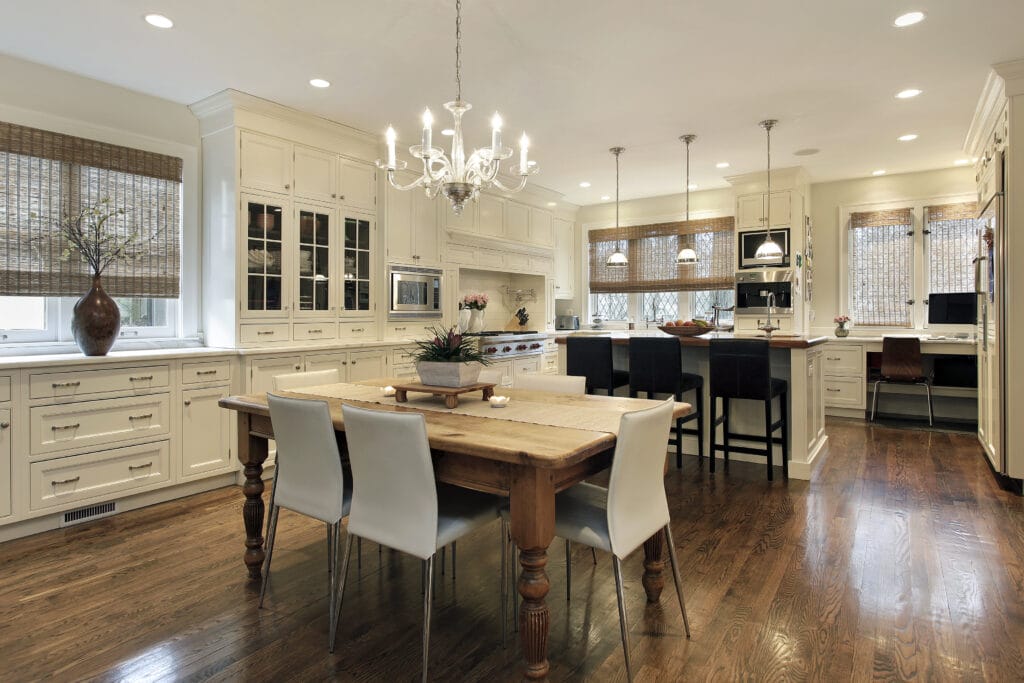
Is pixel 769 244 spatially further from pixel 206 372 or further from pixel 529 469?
pixel 206 372

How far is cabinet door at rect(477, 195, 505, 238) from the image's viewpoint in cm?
620

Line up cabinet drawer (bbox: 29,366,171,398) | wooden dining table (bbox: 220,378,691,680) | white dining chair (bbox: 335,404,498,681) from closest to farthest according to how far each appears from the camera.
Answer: wooden dining table (bbox: 220,378,691,680)
white dining chair (bbox: 335,404,498,681)
cabinet drawer (bbox: 29,366,171,398)

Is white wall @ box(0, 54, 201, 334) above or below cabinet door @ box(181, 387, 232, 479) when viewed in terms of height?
above

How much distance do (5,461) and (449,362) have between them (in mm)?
2494

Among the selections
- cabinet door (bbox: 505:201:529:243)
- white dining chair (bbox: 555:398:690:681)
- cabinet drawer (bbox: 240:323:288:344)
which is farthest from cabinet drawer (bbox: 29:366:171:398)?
cabinet door (bbox: 505:201:529:243)

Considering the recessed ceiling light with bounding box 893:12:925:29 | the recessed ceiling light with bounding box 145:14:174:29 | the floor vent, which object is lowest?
the floor vent

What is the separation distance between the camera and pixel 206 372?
3787 mm

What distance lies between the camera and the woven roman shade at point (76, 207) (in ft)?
10.9

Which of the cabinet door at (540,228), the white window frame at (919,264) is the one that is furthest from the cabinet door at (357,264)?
the white window frame at (919,264)

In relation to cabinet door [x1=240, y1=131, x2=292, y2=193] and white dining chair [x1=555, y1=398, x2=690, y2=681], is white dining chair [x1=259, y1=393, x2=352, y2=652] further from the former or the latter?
cabinet door [x1=240, y1=131, x2=292, y2=193]

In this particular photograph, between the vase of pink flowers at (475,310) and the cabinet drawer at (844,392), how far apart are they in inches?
150

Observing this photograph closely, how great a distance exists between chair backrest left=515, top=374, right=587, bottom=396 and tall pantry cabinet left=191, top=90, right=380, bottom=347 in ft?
7.12

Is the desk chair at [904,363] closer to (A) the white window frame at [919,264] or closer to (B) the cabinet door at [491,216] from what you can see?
(A) the white window frame at [919,264]

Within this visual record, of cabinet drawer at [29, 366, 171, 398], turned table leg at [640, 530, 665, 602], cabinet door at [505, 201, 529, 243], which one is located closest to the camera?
turned table leg at [640, 530, 665, 602]
